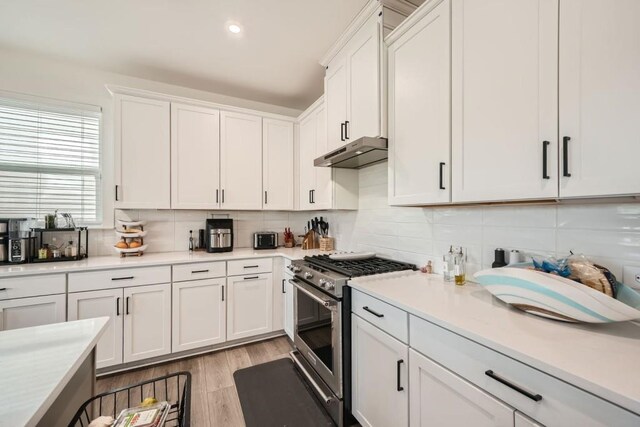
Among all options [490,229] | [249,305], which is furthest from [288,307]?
[490,229]

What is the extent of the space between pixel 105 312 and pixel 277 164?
2102mm

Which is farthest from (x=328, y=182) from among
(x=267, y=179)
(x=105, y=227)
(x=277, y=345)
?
(x=105, y=227)

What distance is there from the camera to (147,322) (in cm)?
219

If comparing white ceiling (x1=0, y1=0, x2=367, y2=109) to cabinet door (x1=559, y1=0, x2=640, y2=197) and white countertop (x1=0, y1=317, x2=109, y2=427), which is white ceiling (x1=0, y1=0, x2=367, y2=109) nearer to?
cabinet door (x1=559, y1=0, x2=640, y2=197)

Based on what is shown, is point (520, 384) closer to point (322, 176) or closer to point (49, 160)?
point (322, 176)

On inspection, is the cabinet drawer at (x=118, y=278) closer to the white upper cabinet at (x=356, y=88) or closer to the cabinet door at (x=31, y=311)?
the cabinet door at (x=31, y=311)

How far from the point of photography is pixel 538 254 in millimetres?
1267

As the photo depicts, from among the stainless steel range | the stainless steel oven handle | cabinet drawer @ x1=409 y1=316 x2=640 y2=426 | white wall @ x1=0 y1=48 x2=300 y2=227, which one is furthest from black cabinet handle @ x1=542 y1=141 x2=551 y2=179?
white wall @ x1=0 y1=48 x2=300 y2=227

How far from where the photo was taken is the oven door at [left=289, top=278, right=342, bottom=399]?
157cm

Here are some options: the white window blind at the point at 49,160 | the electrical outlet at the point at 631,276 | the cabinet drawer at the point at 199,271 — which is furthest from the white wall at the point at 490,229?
the white window blind at the point at 49,160

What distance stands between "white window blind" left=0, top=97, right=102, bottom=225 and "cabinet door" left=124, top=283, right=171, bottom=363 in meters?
1.04

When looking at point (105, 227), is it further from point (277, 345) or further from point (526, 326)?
point (526, 326)

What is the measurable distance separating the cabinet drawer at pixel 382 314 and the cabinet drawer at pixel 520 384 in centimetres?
12

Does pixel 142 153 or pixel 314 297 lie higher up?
pixel 142 153
